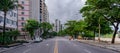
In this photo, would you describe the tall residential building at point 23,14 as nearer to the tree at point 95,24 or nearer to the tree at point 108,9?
the tree at point 95,24

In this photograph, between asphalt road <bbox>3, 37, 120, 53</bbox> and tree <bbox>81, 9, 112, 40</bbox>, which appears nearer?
asphalt road <bbox>3, 37, 120, 53</bbox>

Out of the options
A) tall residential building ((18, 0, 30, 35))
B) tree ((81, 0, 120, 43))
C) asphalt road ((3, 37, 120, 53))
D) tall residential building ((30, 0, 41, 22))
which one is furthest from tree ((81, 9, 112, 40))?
tall residential building ((30, 0, 41, 22))

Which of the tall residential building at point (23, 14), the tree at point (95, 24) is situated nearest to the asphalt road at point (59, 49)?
the tree at point (95, 24)

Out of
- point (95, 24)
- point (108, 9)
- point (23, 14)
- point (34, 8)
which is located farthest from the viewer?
point (34, 8)

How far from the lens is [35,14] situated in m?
174

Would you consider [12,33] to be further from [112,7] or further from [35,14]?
[35,14]

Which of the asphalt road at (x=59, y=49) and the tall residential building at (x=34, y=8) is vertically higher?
the tall residential building at (x=34, y=8)

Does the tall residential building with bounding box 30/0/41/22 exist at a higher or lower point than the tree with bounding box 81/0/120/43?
higher

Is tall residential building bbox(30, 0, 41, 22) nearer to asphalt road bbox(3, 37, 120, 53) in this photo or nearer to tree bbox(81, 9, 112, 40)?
tree bbox(81, 9, 112, 40)

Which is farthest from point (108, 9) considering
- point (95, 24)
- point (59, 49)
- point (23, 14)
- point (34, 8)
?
point (34, 8)

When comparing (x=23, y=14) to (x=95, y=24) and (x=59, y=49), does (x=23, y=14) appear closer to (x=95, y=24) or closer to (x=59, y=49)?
(x=95, y=24)

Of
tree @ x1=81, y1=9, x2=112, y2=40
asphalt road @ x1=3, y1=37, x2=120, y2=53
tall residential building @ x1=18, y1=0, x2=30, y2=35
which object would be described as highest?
tall residential building @ x1=18, y1=0, x2=30, y2=35

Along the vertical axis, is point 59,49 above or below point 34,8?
below

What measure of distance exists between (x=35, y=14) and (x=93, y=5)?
364 feet
